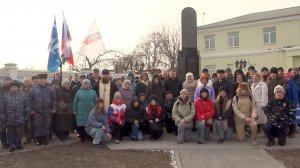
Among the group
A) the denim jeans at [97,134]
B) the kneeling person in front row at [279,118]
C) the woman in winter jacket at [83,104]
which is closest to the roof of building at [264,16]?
the kneeling person in front row at [279,118]

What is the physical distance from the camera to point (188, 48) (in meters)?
13.7

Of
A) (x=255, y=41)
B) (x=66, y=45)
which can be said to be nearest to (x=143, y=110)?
(x=66, y=45)

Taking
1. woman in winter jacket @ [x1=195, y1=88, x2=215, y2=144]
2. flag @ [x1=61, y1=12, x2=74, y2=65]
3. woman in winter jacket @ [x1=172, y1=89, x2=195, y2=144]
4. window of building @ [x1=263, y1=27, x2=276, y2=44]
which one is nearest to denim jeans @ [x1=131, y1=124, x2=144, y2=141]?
woman in winter jacket @ [x1=172, y1=89, x2=195, y2=144]

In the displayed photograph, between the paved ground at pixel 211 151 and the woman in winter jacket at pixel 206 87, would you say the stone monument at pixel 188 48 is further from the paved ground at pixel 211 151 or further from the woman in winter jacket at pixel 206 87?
the paved ground at pixel 211 151

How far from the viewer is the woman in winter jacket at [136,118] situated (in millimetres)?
9758

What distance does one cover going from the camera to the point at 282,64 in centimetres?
3391

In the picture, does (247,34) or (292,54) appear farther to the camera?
(247,34)

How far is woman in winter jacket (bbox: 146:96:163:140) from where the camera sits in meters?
9.73

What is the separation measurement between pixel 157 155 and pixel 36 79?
12.9 ft

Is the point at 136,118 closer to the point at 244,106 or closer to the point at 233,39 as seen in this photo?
the point at 244,106

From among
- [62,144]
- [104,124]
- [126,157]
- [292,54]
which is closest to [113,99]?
[104,124]

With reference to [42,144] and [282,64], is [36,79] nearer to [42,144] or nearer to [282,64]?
[42,144]

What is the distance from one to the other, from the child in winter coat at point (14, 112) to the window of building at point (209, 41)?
106 feet

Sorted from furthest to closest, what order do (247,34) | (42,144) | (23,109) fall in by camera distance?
(247,34) < (42,144) < (23,109)
